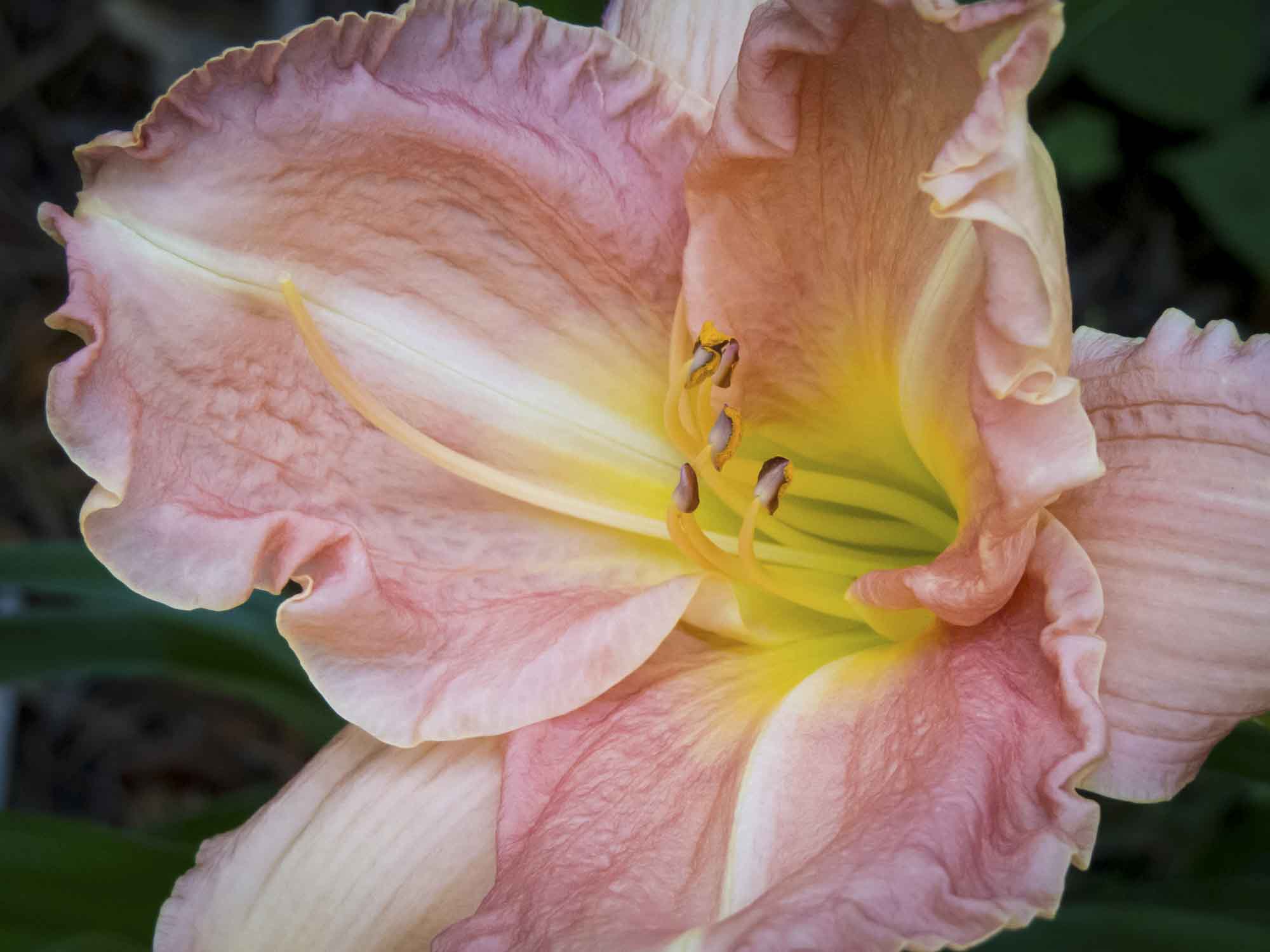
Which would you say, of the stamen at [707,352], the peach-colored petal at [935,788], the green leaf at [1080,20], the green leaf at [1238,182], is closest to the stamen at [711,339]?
the stamen at [707,352]

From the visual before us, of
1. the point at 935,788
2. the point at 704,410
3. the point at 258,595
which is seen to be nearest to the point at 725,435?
the point at 704,410

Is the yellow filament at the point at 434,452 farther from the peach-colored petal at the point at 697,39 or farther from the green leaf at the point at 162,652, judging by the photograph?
the green leaf at the point at 162,652

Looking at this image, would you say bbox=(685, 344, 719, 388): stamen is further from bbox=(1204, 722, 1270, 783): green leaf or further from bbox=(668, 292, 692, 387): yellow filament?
bbox=(1204, 722, 1270, 783): green leaf

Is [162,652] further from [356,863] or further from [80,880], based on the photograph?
[356,863]

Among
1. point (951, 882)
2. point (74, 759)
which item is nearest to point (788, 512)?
point (951, 882)

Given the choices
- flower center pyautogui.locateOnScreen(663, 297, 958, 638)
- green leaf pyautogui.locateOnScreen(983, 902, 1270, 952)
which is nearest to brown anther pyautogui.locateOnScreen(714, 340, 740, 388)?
flower center pyautogui.locateOnScreen(663, 297, 958, 638)
